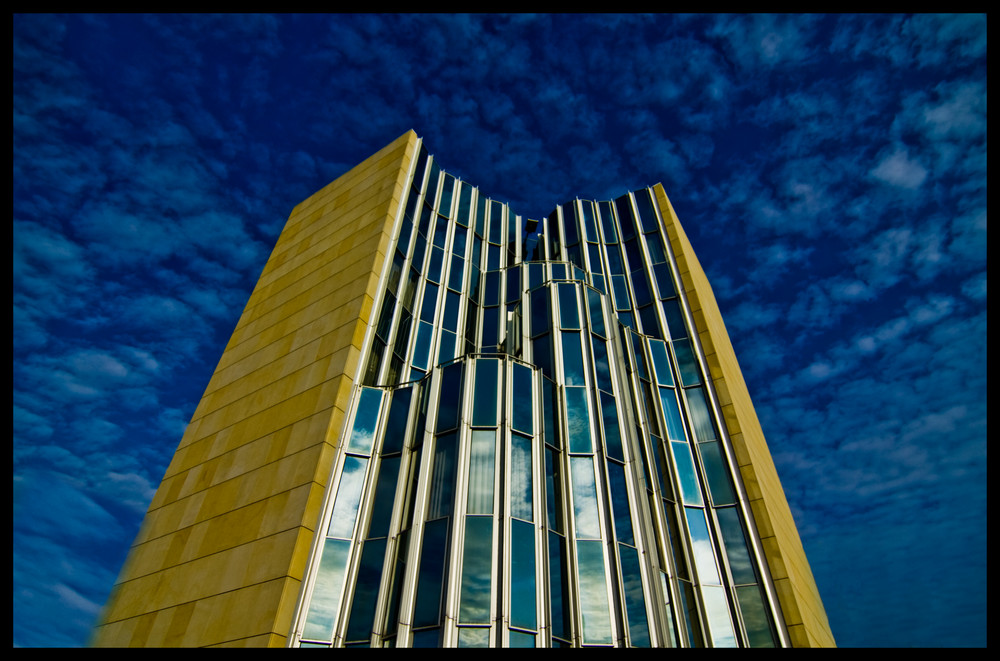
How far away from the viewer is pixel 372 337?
69.8 ft

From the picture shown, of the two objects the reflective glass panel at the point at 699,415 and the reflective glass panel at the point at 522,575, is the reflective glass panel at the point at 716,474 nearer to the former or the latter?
the reflective glass panel at the point at 699,415

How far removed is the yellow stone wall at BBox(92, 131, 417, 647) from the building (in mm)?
85

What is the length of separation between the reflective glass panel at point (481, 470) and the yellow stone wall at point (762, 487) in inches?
445

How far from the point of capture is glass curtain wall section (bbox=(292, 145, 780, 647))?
48.3 feet

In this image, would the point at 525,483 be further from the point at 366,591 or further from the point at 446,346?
the point at 446,346

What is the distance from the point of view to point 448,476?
650 inches

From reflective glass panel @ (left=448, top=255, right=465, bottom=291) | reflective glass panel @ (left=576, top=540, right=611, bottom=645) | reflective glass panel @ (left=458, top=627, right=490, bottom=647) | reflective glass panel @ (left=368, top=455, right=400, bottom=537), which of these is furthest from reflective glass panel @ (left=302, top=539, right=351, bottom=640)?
reflective glass panel @ (left=448, top=255, right=465, bottom=291)

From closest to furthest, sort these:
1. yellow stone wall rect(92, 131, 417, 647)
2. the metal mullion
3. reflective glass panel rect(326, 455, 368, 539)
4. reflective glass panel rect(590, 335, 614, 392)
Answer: the metal mullion → yellow stone wall rect(92, 131, 417, 647) → reflective glass panel rect(326, 455, 368, 539) → reflective glass panel rect(590, 335, 614, 392)

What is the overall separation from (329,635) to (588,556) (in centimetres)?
700

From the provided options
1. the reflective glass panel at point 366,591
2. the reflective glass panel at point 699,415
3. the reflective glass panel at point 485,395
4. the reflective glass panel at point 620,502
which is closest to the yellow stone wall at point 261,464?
the reflective glass panel at point 366,591

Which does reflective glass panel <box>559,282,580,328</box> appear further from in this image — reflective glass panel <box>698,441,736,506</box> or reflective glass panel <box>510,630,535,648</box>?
reflective glass panel <box>510,630,535,648</box>

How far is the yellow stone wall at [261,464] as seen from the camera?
1555 cm

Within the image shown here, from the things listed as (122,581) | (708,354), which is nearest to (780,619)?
(708,354)
